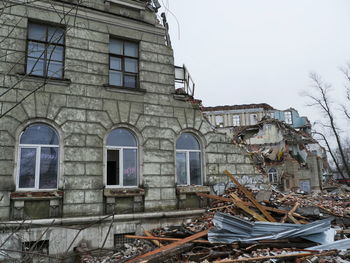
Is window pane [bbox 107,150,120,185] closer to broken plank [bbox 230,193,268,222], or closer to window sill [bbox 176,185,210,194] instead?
window sill [bbox 176,185,210,194]

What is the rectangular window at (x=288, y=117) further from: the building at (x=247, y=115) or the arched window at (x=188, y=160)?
the arched window at (x=188, y=160)

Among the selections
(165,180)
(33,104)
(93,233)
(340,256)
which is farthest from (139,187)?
(340,256)

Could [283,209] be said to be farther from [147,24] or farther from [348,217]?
[147,24]

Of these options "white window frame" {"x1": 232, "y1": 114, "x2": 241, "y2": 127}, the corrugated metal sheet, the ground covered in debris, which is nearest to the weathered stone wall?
the ground covered in debris

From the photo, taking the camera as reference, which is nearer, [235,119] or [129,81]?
[129,81]

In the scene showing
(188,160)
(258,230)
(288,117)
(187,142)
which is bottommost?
(258,230)

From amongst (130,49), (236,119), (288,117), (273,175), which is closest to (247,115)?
(236,119)

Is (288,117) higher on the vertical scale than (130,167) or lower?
higher

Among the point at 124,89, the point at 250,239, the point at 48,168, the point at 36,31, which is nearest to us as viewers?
the point at 250,239

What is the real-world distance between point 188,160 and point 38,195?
203 inches

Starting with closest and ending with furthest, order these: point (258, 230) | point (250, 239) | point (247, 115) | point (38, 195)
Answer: point (250, 239) → point (258, 230) → point (38, 195) → point (247, 115)

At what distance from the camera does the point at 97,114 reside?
9359 mm

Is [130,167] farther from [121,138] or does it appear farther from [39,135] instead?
[39,135]

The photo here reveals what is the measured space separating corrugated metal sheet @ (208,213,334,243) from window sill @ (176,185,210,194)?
2.45 m
